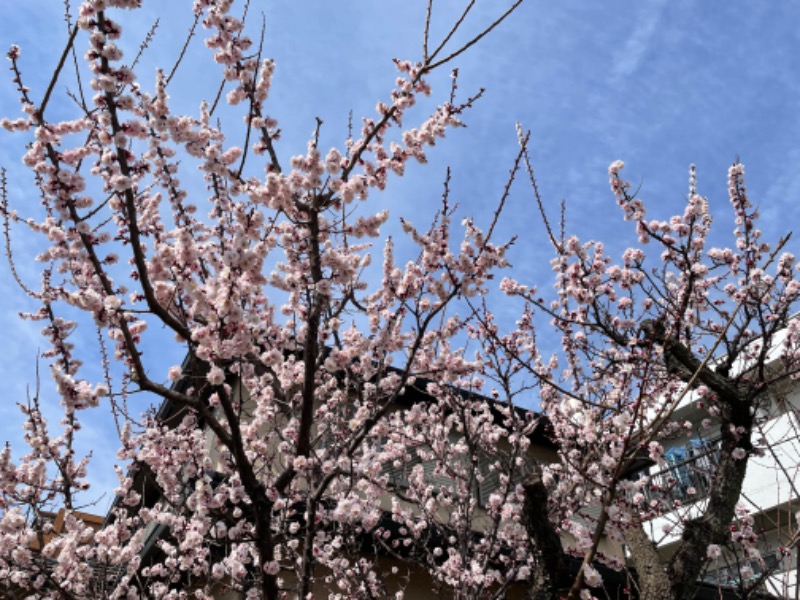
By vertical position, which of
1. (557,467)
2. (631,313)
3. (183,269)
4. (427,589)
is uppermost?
(631,313)

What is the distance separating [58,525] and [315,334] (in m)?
11.5

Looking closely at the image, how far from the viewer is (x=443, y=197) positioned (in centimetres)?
596

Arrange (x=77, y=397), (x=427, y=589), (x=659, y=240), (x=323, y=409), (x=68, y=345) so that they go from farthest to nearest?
(x=427, y=589) → (x=323, y=409) → (x=659, y=240) → (x=68, y=345) → (x=77, y=397)

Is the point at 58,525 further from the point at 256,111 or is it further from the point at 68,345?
the point at 256,111

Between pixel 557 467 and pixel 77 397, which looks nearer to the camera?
pixel 77 397

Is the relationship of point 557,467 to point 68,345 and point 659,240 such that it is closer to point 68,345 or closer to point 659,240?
point 659,240

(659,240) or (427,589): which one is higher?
(659,240)

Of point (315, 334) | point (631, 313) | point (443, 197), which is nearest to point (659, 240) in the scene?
point (631, 313)

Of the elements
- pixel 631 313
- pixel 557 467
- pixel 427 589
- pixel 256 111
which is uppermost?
pixel 256 111

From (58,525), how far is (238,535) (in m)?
9.62

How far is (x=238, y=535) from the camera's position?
5.92 m

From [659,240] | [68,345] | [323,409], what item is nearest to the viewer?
[68,345]

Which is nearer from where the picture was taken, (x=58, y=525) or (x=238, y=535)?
(x=238, y=535)

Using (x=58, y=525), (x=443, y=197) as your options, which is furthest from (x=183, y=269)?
(x=58, y=525)
